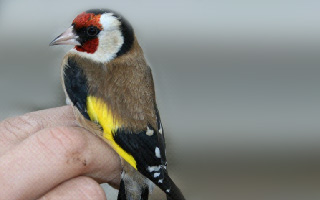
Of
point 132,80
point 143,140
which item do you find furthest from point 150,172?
point 132,80

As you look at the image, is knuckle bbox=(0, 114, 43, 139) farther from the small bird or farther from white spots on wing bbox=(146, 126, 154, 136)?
white spots on wing bbox=(146, 126, 154, 136)

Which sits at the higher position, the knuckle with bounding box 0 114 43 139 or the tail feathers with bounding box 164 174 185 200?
the knuckle with bounding box 0 114 43 139

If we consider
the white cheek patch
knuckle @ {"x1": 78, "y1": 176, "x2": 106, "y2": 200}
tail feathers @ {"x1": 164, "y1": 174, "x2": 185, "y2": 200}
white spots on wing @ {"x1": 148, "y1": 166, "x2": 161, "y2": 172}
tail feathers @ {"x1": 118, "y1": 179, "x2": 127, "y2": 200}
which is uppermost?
the white cheek patch

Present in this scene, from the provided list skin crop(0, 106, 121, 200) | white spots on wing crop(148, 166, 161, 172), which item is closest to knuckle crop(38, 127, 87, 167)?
skin crop(0, 106, 121, 200)

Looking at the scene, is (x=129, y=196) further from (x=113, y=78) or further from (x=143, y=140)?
(x=113, y=78)

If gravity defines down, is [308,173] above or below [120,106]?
below

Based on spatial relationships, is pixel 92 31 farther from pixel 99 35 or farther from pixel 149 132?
pixel 149 132
